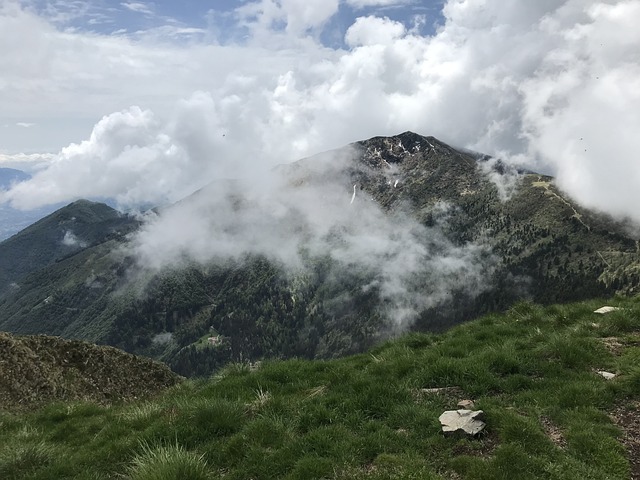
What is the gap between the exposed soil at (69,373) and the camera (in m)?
20.8

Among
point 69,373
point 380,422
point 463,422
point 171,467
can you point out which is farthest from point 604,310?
point 69,373

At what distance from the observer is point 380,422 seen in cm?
1093

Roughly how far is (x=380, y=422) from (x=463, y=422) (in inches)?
80.7

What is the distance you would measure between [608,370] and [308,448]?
969 centimetres

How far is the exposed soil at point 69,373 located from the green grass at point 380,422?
457 centimetres

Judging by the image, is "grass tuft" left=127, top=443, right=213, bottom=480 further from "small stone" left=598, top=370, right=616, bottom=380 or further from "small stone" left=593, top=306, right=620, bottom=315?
"small stone" left=593, top=306, right=620, bottom=315

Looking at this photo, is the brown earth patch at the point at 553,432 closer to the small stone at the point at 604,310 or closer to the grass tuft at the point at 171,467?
the grass tuft at the point at 171,467

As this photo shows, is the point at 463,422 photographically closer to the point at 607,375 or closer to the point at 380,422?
the point at 380,422

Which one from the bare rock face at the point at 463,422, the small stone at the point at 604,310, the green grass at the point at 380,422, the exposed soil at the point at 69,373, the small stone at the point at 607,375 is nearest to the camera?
the green grass at the point at 380,422

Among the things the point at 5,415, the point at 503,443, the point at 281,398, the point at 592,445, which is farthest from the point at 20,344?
the point at 592,445

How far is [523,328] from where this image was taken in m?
17.4

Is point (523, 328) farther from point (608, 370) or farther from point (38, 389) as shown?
point (38, 389)

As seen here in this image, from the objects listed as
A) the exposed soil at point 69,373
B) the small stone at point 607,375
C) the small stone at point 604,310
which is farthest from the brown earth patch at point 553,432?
the exposed soil at point 69,373

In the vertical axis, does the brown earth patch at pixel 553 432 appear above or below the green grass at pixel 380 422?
below
